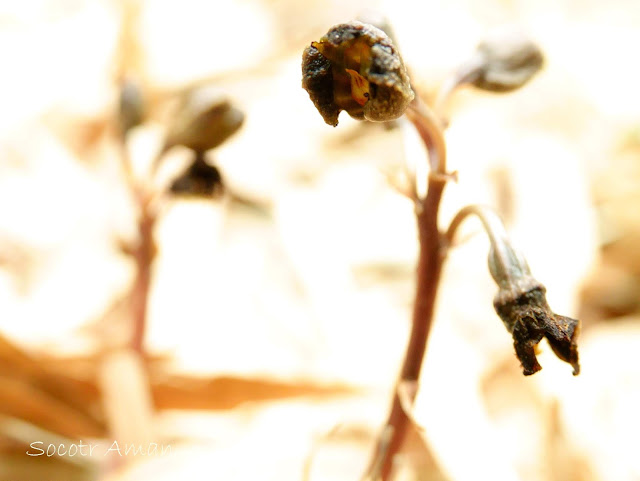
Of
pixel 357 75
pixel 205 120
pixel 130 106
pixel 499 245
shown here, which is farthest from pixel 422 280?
pixel 130 106

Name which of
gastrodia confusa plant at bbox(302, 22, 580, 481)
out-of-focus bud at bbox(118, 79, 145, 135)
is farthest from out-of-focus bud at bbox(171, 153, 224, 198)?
gastrodia confusa plant at bbox(302, 22, 580, 481)

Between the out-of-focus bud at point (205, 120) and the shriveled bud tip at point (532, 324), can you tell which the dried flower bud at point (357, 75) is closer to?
the shriveled bud tip at point (532, 324)

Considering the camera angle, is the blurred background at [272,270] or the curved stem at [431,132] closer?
the curved stem at [431,132]

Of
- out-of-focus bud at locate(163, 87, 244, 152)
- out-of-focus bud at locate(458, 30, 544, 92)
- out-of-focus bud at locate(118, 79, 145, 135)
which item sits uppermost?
out-of-focus bud at locate(458, 30, 544, 92)

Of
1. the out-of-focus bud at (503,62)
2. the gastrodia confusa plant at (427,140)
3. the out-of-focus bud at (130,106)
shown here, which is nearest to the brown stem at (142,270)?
the out-of-focus bud at (130,106)

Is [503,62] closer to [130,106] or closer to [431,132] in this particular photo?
[431,132]

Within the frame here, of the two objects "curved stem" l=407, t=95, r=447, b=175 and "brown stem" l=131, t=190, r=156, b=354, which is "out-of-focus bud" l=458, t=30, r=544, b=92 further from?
"brown stem" l=131, t=190, r=156, b=354
